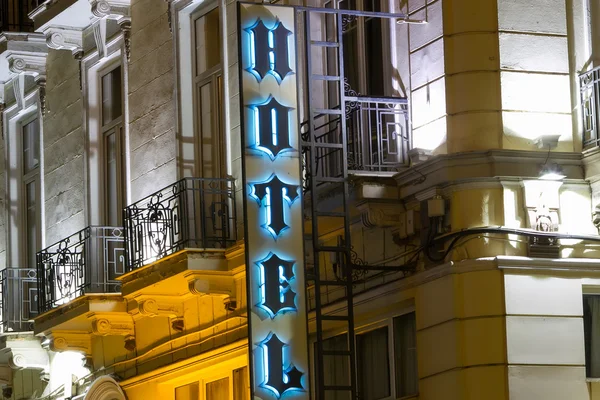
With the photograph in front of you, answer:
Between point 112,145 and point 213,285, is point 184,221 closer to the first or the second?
point 213,285

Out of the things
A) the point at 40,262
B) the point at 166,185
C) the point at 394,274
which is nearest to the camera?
the point at 394,274

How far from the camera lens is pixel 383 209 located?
20250mm

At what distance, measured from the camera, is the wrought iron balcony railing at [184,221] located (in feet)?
77.9

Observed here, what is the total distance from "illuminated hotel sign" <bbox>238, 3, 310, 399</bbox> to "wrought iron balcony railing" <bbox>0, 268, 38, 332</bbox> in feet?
35.5

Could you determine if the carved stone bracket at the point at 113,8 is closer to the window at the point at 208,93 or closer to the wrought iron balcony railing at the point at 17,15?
the window at the point at 208,93

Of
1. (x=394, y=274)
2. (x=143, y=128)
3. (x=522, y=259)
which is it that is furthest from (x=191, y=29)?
(x=522, y=259)

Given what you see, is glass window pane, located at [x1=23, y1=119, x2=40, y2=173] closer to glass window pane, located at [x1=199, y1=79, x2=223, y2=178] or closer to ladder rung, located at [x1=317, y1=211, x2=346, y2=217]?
glass window pane, located at [x1=199, y1=79, x2=223, y2=178]

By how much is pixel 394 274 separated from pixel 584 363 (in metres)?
2.54

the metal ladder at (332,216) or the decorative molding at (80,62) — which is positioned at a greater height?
the decorative molding at (80,62)

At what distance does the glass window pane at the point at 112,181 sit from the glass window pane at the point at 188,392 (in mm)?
3363

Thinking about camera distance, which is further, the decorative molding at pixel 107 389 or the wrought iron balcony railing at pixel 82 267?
the wrought iron balcony railing at pixel 82 267

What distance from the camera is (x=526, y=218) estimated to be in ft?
63.6

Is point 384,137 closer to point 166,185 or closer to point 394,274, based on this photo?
point 394,274

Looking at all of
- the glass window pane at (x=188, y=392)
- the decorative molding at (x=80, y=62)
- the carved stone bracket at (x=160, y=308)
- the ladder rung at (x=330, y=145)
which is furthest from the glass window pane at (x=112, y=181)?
the ladder rung at (x=330, y=145)
